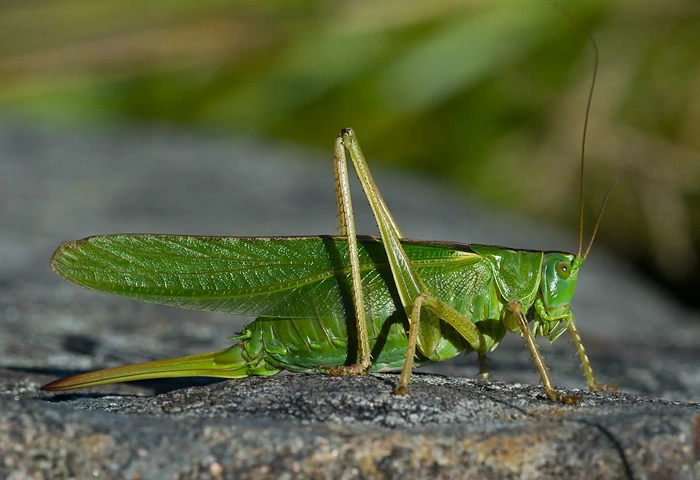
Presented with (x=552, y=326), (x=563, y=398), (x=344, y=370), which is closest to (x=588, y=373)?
(x=552, y=326)

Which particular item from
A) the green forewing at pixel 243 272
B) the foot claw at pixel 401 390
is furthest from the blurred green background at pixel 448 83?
the foot claw at pixel 401 390

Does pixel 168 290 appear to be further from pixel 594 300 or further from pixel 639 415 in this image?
pixel 594 300

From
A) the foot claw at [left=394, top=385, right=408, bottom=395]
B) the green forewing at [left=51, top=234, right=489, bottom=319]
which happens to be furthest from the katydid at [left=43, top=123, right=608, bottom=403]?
the foot claw at [left=394, top=385, right=408, bottom=395]

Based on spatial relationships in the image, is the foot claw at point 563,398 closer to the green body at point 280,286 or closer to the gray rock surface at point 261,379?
the gray rock surface at point 261,379

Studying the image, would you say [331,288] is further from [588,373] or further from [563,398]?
[588,373]

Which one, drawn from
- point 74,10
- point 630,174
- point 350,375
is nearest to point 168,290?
point 350,375

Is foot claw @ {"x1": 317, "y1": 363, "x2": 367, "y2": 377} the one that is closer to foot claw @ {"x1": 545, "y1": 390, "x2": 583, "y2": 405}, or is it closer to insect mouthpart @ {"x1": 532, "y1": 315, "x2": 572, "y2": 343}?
foot claw @ {"x1": 545, "y1": 390, "x2": 583, "y2": 405}

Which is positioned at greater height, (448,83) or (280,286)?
(448,83)
